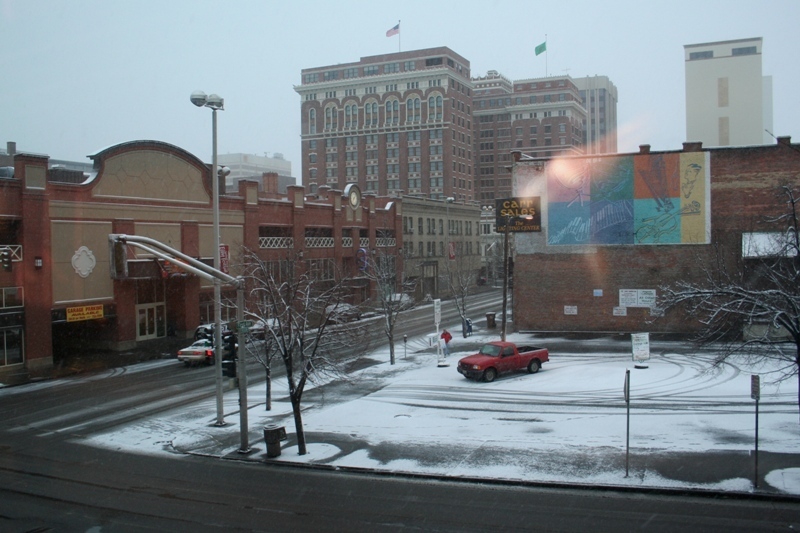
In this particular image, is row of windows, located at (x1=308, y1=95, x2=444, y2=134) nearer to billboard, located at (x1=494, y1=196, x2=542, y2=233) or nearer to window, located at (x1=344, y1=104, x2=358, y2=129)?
window, located at (x1=344, y1=104, x2=358, y2=129)

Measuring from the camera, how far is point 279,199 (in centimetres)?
5025

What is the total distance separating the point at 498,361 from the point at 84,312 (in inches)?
886

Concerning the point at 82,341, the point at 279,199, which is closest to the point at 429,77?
the point at 279,199

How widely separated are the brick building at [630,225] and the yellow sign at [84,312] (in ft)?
81.3

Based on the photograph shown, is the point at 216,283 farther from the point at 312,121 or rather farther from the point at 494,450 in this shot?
the point at 312,121

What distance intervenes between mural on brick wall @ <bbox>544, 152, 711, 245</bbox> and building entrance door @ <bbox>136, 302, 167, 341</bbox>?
25.1 metres

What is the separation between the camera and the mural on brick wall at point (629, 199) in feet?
125

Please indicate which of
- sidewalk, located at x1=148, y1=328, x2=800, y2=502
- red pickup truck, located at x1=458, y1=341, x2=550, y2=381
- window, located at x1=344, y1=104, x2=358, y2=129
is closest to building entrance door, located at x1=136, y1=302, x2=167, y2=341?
sidewalk, located at x1=148, y1=328, x2=800, y2=502

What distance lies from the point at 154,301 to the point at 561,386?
87.9 ft

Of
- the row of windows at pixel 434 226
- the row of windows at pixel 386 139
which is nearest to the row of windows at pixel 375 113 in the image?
the row of windows at pixel 386 139

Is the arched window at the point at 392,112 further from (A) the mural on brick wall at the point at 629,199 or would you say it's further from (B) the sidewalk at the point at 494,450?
(B) the sidewalk at the point at 494,450

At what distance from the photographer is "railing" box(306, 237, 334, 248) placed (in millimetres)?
52341

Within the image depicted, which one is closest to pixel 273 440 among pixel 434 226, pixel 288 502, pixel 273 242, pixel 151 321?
pixel 288 502

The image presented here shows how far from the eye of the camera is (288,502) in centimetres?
1378
